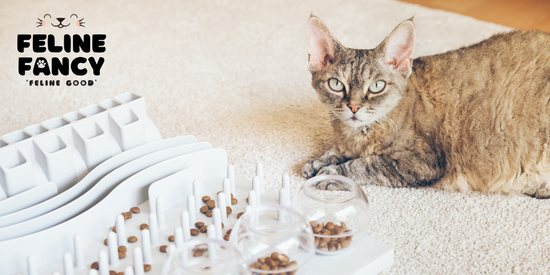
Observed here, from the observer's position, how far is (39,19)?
3018 mm

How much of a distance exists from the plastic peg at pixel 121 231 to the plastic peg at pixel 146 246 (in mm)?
75

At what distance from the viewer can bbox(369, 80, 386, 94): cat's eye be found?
59.3 inches

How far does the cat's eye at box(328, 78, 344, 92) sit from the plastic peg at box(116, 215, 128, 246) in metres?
0.74

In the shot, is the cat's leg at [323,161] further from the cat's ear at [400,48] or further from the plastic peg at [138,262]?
the plastic peg at [138,262]

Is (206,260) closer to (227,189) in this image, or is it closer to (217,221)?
(217,221)

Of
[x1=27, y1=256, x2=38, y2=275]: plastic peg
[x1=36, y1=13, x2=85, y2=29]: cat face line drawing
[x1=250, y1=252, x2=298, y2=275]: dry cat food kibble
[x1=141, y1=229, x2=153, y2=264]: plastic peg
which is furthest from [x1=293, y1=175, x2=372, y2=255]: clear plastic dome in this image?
[x1=36, y1=13, x2=85, y2=29]: cat face line drawing

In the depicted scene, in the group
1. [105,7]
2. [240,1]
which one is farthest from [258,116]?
[105,7]

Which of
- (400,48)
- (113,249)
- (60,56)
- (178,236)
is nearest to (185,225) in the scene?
(178,236)

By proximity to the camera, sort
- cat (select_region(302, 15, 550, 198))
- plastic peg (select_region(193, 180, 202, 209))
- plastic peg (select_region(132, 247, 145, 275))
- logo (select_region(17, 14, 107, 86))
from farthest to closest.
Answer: logo (select_region(17, 14, 107, 86)) < cat (select_region(302, 15, 550, 198)) < plastic peg (select_region(193, 180, 202, 209)) < plastic peg (select_region(132, 247, 145, 275))

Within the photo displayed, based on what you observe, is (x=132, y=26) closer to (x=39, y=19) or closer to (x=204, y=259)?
(x=39, y=19)

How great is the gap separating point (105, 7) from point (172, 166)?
2.26 metres

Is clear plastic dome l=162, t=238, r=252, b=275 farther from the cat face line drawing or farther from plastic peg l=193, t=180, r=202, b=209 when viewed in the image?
the cat face line drawing

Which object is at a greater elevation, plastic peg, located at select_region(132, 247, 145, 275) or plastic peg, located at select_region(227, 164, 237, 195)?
plastic peg, located at select_region(227, 164, 237, 195)

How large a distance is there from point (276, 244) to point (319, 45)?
2.38 feet
